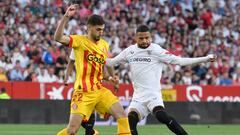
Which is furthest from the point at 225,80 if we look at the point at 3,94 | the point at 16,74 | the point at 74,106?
the point at 74,106

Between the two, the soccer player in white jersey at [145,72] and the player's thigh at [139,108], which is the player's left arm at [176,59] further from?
the player's thigh at [139,108]

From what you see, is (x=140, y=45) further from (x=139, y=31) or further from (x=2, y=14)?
(x=2, y=14)

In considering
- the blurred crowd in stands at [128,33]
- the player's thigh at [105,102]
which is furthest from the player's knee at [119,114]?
the blurred crowd in stands at [128,33]

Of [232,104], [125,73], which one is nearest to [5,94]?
[125,73]

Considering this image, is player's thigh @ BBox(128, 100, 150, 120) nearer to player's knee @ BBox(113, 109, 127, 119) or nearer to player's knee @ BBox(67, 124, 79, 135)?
player's knee @ BBox(113, 109, 127, 119)

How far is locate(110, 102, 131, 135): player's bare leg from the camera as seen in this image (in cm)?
1210

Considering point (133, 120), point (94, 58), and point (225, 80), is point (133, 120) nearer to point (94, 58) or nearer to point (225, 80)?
point (94, 58)

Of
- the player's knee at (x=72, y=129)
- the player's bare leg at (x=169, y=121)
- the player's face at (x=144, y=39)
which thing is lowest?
the player's bare leg at (x=169, y=121)

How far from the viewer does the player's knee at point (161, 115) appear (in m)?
13.1

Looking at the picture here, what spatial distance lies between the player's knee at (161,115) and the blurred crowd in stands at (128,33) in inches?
491

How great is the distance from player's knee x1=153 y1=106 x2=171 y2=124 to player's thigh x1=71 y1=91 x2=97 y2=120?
1462 mm

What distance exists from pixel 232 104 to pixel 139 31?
12.4 metres

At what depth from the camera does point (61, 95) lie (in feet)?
83.7

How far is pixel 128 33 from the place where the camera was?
28.9 meters
